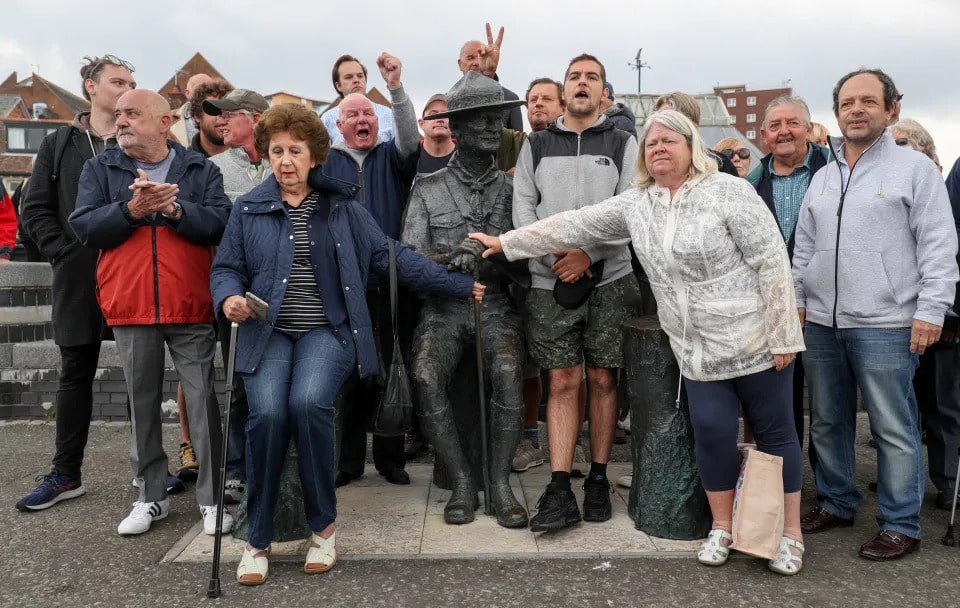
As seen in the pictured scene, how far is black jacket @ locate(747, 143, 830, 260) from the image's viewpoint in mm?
4520

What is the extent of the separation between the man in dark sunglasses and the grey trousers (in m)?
0.60

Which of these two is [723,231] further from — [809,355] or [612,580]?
[612,580]


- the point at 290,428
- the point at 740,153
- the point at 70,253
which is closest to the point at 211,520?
the point at 290,428

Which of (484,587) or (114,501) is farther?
(114,501)

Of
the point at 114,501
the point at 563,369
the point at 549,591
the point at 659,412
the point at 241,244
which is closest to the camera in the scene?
the point at 549,591

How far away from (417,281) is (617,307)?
1124 mm

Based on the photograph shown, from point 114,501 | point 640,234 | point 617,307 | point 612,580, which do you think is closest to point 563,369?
point 617,307

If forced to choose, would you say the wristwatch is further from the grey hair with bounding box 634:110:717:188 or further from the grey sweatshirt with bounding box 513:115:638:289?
the grey hair with bounding box 634:110:717:188

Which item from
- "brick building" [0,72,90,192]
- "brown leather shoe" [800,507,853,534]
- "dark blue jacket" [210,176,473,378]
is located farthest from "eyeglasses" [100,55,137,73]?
"brick building" [0,72,90,192]

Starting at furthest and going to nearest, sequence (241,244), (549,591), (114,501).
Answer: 1. (114,501)
2. (241,244)
3. (549,591)

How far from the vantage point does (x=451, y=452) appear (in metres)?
4.25

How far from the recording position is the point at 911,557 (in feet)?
12.2

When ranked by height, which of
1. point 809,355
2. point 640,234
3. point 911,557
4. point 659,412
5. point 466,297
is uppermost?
point 640,234

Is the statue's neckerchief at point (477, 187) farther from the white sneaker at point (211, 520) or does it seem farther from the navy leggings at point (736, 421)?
the white sneaker at point (211, 520)
